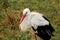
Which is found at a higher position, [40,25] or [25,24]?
[40,25]

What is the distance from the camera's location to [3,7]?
29.5 ft

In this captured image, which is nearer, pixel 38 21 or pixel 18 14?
pixel 38 21

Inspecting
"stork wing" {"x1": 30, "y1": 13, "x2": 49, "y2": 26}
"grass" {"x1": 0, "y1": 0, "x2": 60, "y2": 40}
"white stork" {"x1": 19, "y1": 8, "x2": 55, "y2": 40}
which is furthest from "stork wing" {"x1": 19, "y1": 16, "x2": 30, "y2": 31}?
"grass" {"x1": 0, "y1": 0, "x2": 60, "y2": 40}

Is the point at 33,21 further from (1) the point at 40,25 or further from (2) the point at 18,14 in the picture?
(2) the point at 18,14

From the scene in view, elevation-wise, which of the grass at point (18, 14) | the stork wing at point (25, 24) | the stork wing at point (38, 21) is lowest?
→ the grass at point (18, 14)

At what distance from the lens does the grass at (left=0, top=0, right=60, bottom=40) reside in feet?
25.7

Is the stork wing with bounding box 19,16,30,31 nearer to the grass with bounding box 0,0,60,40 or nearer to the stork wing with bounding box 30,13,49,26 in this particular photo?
the stork wing with bounding box 30,13,49,26

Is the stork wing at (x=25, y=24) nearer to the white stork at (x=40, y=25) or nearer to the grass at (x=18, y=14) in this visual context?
the white stork at (x=40, y=25)

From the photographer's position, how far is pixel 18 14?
8.60 metres

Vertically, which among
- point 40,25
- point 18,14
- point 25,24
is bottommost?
point 18,14

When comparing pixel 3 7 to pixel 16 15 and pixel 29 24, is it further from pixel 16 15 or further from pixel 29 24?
pixel 29 24

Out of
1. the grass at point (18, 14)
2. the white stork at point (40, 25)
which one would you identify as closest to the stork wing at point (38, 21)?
the white stork at point (40, 25)

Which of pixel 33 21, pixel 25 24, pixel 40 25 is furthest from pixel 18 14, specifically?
pixel 40 25

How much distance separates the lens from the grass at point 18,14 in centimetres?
782
